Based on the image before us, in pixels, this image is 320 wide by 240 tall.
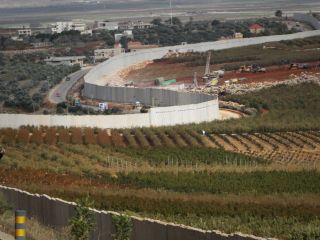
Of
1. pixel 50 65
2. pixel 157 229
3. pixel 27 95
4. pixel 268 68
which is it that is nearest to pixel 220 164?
pixel 157 229

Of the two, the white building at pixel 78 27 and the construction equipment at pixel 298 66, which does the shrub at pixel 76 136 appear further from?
the white building at pixel 78 27

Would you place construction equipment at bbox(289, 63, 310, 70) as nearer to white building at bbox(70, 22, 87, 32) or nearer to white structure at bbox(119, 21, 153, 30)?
white structure at bbox(119, 21, 153, 30)

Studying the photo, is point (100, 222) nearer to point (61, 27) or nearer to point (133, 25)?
point (61, 27)

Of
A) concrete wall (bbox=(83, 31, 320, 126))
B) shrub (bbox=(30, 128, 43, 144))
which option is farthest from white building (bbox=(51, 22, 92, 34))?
shrub (bbox=(30, 128, 43, 144))

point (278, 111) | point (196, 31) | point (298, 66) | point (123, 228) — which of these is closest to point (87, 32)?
point (196, 31)

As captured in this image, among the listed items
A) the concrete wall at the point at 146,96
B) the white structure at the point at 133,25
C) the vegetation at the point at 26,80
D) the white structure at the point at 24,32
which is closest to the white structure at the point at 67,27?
the white structure at the point at 24,32

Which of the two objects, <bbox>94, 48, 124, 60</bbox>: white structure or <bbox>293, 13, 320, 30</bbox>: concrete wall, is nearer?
<bbox>94, 48, 124, 60</bbox>: white structure
